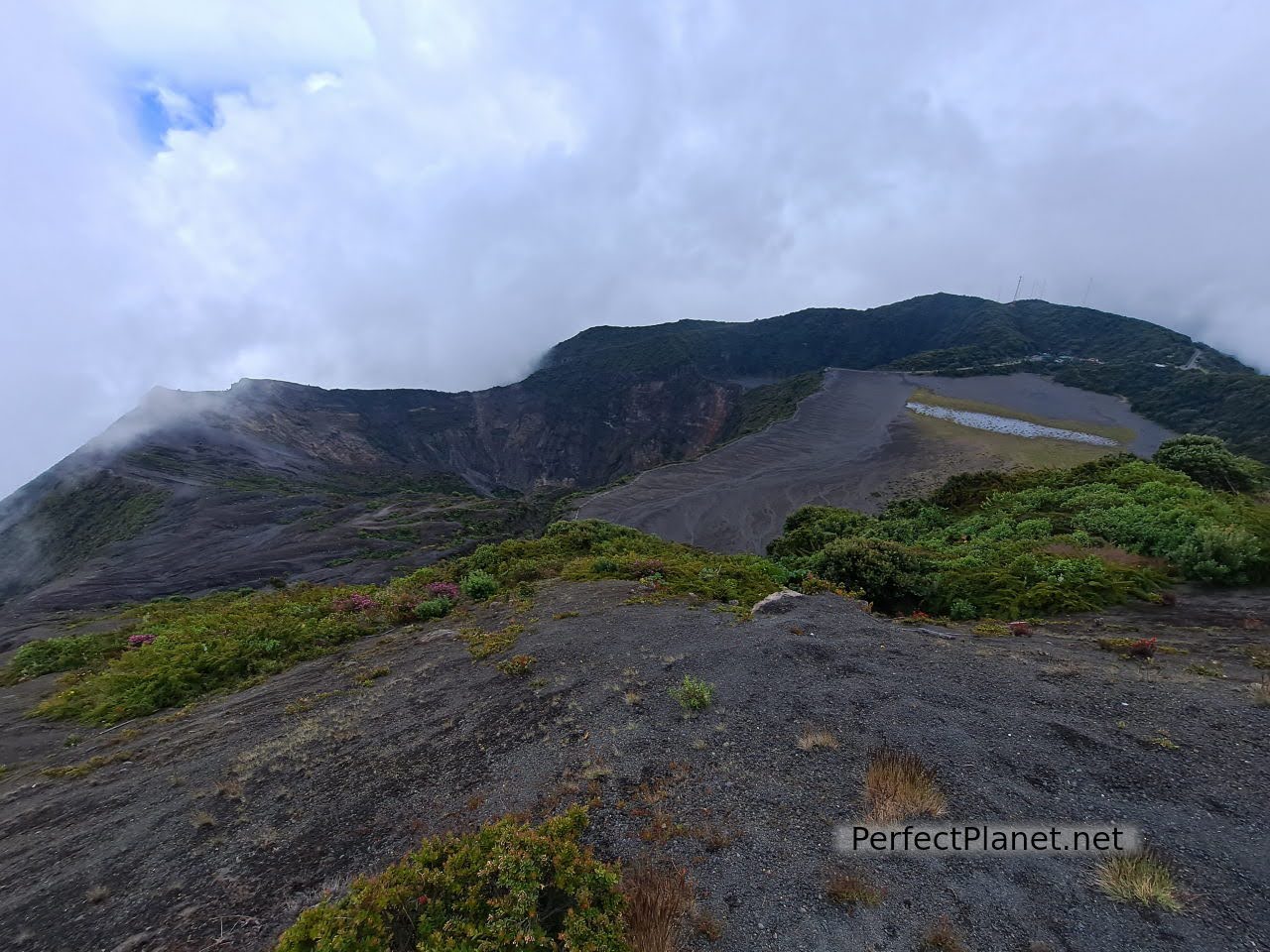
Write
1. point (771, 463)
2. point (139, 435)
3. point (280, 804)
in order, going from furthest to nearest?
point (139, 435)
point (771, 463)
point (280, 804)

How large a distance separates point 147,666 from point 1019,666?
18.4 m

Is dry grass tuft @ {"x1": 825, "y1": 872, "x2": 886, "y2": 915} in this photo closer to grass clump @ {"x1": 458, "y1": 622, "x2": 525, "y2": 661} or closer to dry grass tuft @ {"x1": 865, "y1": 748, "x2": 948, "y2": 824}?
dry grass tuft @ {"x1": 865, "y1": 748, "x2": 948, "y2": 824}

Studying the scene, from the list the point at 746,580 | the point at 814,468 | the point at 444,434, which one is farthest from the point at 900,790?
the point at 444,434

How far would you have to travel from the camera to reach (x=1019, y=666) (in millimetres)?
8375

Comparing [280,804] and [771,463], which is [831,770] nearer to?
[280,804]

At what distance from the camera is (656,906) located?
13.5 feet

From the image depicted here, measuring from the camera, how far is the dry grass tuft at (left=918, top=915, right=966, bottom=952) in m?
3.71

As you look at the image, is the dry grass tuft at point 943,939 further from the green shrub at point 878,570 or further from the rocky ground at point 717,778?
the green shrub at point 878,570

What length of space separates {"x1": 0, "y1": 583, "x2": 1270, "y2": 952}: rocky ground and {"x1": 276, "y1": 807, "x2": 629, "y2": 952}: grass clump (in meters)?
0.97

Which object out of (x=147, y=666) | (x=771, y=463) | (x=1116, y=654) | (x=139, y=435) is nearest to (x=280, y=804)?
(x=147, y=666)

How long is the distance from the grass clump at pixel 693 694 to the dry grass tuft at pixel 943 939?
394cm

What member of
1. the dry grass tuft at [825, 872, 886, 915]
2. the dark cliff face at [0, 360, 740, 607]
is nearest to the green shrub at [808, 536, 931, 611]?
the dry grass tuft at [825, 872, 886, 915]

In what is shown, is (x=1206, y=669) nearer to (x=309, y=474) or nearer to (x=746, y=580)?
(x=746, y=580)

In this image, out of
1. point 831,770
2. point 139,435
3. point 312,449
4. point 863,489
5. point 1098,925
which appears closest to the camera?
point 1098,925
